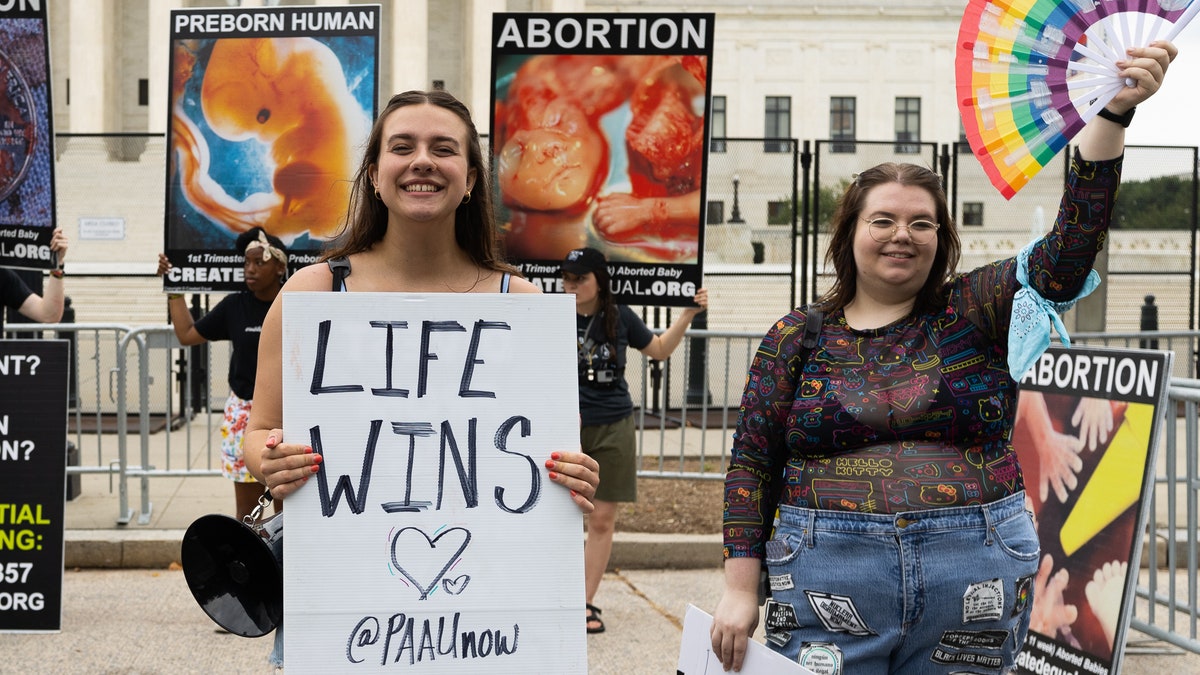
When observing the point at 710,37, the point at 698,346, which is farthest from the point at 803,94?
the point at 710,37

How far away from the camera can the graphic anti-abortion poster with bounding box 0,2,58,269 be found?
20.8 feet

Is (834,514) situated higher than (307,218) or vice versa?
(307,218)

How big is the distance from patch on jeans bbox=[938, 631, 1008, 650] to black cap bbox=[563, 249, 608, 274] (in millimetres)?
3678

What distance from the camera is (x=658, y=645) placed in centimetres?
614

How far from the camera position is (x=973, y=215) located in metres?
24.7

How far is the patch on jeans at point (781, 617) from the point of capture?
2775 mm

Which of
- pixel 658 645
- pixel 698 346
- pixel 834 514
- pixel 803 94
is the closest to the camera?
pixel 834 514

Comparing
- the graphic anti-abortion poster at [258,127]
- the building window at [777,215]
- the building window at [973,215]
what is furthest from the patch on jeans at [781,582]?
the building window at [973,215]

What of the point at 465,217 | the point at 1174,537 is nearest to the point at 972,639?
the point at 465,217

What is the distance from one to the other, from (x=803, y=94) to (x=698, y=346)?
4859cm

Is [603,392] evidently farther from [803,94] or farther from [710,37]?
[803,94]

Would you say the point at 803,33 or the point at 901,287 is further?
the point at 803,33

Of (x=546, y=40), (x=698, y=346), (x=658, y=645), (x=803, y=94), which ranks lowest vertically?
(x=658, y=645)

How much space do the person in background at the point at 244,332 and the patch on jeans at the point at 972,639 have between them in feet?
13.6
